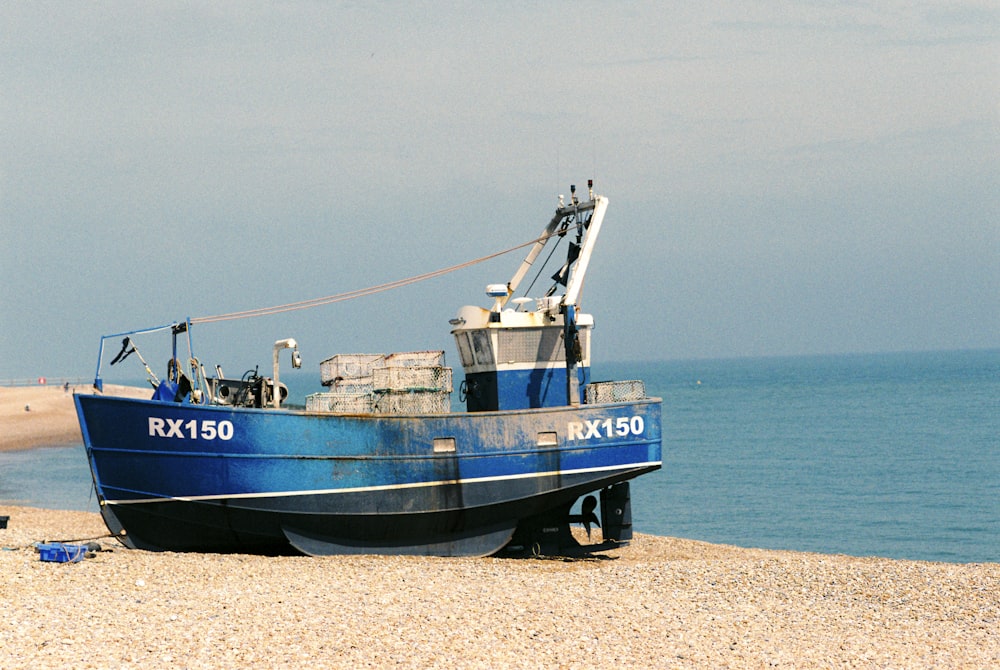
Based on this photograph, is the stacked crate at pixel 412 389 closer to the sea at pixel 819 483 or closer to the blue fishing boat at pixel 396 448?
the blue fishing boat at pixel 396 448

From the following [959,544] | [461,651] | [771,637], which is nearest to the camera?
[461,651]

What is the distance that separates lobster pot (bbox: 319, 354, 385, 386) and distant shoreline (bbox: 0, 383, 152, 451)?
38.8m

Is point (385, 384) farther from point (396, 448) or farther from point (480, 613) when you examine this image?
point (480, 613)

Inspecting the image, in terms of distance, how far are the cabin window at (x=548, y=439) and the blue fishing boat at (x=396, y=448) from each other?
24 mm

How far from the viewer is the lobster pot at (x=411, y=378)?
65.5 feet

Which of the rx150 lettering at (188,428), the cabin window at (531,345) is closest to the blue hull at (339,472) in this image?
the rx150 lettering at (188,428)

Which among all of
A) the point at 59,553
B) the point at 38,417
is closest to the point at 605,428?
the point at 59,553

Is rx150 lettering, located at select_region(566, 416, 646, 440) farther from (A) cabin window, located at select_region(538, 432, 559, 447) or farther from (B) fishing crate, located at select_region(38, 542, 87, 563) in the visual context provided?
(B) fishing crate, located at select_region(38, 542, 87, 563)

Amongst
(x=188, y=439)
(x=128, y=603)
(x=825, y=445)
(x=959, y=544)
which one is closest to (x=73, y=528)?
(x=188, y=439)

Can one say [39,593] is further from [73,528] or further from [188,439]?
[73,528]

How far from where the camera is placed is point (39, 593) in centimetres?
1459

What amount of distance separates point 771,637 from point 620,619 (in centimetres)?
170

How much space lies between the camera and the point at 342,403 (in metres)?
19.5

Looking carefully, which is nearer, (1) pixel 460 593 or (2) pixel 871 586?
(1) pixel 460 593
